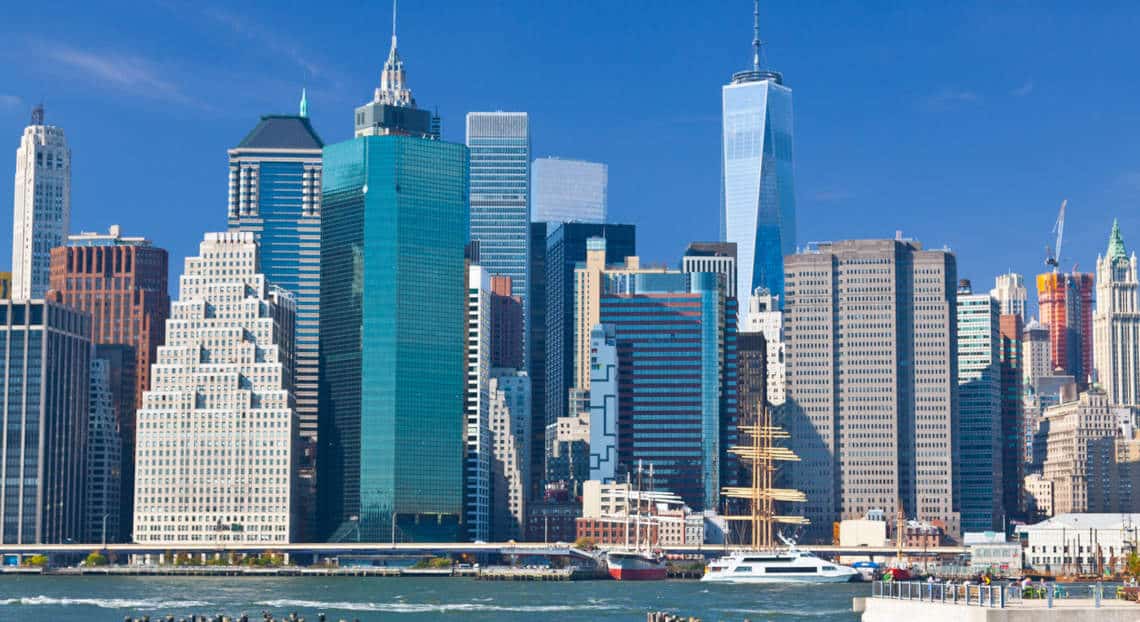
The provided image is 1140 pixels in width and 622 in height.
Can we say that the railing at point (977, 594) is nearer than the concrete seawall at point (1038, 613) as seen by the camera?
No

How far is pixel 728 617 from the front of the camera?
178 m

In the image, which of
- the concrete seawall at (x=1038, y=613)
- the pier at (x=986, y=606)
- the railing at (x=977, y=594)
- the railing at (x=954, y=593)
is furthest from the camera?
the railing at (x=977, y=594)

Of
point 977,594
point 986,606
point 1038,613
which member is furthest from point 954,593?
point 1038,613

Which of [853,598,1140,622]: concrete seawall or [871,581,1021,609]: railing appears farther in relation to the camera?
[871,581,1021,609]: railing

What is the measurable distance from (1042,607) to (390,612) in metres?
128

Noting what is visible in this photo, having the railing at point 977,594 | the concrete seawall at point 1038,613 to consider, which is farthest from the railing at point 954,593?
the concrete seawall at point 1038,613

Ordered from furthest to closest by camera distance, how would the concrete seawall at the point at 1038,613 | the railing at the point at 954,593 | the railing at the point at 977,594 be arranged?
1. the railing at the point at 977,594
2. the railing at the point at 954,593
3. the concrete seawall at the point at 1038,613

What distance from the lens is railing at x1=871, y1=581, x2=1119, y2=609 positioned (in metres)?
74.8

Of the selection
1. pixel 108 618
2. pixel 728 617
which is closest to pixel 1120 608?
pixel 728 617

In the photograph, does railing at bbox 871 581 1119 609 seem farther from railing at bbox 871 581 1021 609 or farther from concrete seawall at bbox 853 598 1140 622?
concrete seawall at bbox 853 598 1140 622

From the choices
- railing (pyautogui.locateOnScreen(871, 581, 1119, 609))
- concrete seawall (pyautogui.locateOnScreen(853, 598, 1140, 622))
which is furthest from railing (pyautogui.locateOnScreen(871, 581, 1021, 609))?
concrete seawall (pyautogui.locateOnScreen(853, 598, 1140, 622))

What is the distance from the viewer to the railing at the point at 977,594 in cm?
7481

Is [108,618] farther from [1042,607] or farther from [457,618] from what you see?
[1042,607]

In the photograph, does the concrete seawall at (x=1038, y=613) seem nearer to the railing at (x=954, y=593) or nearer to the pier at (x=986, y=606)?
the pier at (x=986, y=606)
